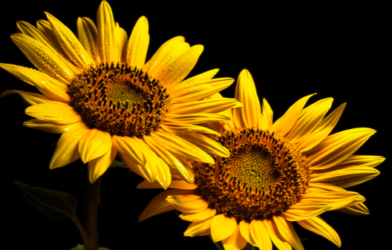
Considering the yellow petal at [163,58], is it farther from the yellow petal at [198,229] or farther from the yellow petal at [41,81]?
the yellow petal at [198,229]

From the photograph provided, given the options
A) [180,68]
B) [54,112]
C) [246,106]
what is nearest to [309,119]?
[246,106]

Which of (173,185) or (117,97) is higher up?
(117,97)

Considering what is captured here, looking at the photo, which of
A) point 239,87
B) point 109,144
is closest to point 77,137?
point 109,144

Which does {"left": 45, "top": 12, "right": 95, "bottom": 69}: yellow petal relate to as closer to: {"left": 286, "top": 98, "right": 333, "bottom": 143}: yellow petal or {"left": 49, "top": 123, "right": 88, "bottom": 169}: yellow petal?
{"left": 49, "top": 123, "right": 88, "bottom": 169}: yellow petal

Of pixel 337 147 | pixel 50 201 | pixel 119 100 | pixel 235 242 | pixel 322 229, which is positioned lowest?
pixel 50 201

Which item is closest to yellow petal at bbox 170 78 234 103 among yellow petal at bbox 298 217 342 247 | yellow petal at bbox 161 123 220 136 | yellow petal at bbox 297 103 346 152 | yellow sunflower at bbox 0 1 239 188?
yellow sunflower at bbox 0 1 239 188

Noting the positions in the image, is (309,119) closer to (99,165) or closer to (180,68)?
(180,68)
